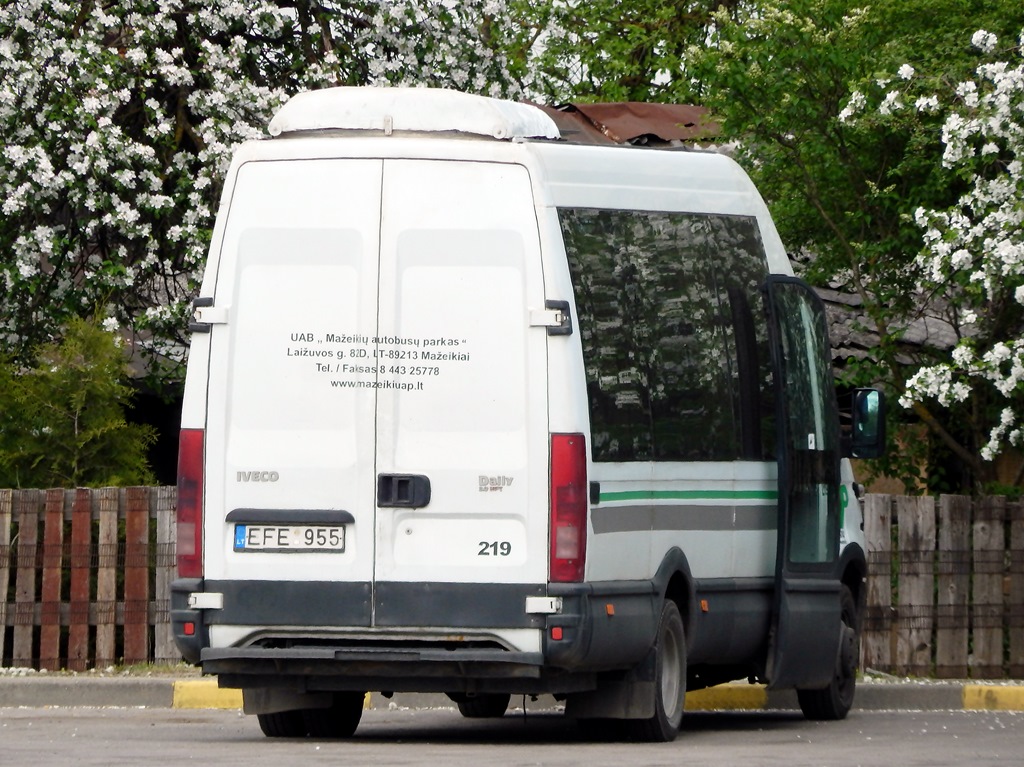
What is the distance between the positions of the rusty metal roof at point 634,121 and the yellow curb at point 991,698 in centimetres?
950

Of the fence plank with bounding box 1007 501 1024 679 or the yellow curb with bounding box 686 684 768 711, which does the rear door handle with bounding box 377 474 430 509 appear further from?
the fence plank with bounding box 1007 501 1024 679

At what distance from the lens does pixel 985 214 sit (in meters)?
14.3

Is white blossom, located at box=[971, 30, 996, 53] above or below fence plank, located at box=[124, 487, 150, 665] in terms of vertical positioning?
above

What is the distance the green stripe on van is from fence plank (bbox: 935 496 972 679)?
13.0ft

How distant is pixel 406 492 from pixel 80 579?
18.6 feet

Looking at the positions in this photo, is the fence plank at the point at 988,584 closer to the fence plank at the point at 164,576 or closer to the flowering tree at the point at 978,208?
the flowering tree at the point at 978,208

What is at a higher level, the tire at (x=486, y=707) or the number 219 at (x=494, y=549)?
the number 219 at (x=494, y=549)

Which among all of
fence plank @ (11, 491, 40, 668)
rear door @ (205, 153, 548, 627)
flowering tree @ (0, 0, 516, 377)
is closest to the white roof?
rear door @ (205, 153, 548, 627)

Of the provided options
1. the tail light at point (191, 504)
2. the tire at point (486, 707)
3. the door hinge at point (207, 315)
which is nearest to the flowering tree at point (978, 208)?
the tire at point (486, 707)

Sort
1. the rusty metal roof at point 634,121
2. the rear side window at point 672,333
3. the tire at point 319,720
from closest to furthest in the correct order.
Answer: the rear side window at point 672,333 → the tire at point 319,720 → the rusty metal roof at point 634,121

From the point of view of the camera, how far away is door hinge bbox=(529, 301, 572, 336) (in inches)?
355

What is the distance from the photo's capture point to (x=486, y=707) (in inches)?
465

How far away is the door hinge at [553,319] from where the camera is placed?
902 centimetres

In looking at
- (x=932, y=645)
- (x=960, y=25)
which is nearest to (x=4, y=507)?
(x=932, y=645)
